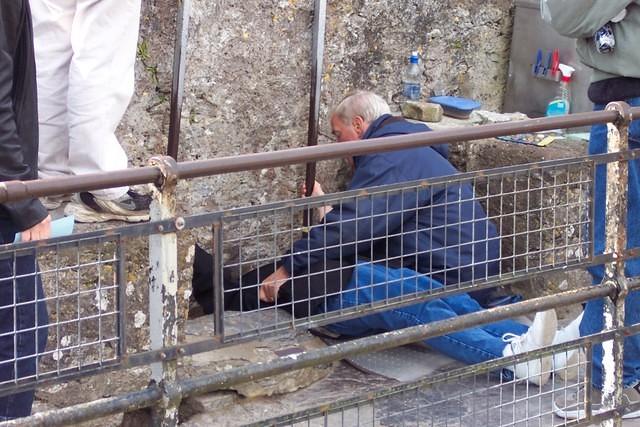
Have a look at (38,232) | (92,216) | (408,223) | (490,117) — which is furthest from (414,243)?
(38,232)

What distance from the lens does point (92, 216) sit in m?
3.85

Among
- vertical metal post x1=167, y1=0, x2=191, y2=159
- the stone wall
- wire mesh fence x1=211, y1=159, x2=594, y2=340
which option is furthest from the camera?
the stone wall

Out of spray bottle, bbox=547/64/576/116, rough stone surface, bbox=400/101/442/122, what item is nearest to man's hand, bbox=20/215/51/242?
rough stone surface, bbox=400/101/442/122

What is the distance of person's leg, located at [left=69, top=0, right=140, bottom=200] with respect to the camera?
12.5ft

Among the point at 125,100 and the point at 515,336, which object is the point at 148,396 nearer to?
the point at 125,100

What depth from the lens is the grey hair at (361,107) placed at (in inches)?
193

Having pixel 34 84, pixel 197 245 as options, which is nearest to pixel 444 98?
pixel 197 245

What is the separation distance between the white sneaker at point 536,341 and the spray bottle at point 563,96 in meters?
1.39

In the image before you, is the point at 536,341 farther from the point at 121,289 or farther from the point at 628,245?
the point at 121,289

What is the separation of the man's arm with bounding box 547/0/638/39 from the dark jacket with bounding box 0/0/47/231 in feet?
5.33

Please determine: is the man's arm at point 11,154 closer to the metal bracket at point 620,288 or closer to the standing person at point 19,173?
the standing person at point 19,173

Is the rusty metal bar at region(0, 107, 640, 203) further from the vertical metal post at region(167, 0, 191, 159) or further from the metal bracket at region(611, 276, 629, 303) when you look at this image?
the vertical metal post at region(167, 0, 191, 159)

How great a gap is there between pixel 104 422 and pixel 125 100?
3.62 feet

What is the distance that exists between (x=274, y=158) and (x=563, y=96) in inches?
118
